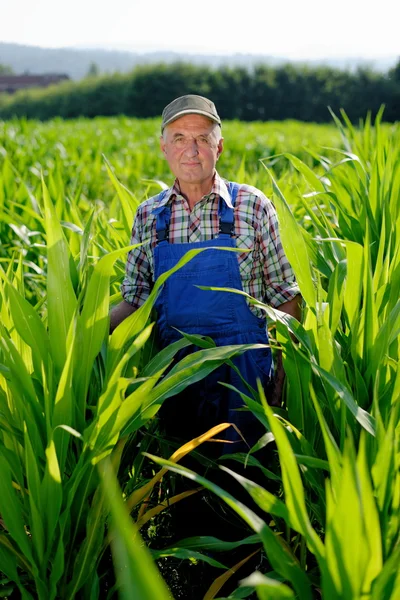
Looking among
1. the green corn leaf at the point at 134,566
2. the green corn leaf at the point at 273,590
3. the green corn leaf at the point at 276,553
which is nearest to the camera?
the green corn leaf at the point at 134,566

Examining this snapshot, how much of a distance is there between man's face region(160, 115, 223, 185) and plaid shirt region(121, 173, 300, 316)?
53 millimetres

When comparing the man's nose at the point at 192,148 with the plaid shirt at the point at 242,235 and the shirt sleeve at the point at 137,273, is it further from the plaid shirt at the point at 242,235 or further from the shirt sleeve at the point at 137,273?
the shirt sleeve at the point at 137,273

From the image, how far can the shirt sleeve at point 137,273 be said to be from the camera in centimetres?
204

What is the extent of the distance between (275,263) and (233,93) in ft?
171

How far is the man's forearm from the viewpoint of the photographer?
6.64 ft

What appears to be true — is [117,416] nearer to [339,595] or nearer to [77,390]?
[77,390]

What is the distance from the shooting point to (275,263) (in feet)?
6.56

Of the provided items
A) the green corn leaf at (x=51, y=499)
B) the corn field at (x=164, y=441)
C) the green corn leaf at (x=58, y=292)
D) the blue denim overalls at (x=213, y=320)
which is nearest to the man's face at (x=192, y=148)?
the blue denim overalls at (x=213, y=320)

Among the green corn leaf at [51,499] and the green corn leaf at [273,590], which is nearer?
the green corn leaf at [273,590]

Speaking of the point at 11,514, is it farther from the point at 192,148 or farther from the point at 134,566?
the point at 192,148

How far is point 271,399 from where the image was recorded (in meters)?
1.95

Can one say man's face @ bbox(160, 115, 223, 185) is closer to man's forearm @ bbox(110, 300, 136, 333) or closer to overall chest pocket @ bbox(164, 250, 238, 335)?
overall chest pocket @ bbox(164, 250, 238, 335)

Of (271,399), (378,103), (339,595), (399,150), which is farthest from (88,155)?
(378,103)

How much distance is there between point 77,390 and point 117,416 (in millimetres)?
154
